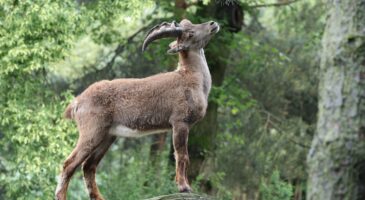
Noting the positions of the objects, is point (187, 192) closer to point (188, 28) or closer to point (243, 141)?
point (188, 28)

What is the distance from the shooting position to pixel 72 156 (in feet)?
29.2

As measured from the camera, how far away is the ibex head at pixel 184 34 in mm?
8828

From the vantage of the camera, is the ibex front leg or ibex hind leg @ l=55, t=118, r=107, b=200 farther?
ibex hind leg @ l=55, t=118, r=107, b=200

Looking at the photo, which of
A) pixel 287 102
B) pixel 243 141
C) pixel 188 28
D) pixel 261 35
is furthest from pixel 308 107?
pixel 188 28

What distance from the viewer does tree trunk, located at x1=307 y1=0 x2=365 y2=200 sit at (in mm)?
5199

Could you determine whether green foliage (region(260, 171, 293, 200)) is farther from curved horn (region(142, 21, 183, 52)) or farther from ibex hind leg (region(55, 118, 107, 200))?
ibex hind leg (region(55, 118, 107, 200))

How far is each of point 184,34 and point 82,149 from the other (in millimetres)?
1718

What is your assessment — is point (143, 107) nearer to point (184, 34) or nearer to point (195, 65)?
point (195, 65)

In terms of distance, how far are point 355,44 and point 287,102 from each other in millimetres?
15292

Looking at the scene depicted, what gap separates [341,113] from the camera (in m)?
5.25

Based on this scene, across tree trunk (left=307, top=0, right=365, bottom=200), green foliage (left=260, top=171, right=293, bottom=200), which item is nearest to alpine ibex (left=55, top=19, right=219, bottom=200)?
tree trunk (left=307, top=0, right=365, bottom=200)

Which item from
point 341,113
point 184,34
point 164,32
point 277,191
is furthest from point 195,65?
point 277,191

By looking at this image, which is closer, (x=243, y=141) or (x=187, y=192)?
(x=187, y=192)

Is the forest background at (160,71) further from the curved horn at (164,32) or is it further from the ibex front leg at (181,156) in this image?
the ibex front leg at (181,156)
